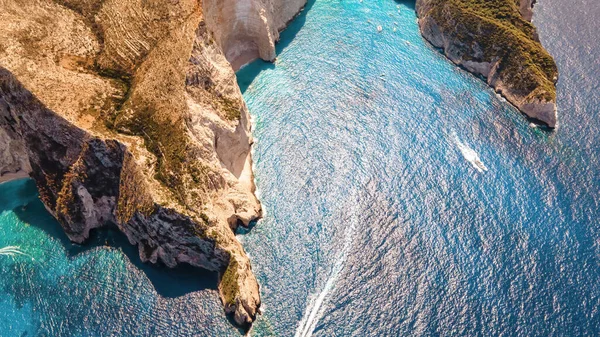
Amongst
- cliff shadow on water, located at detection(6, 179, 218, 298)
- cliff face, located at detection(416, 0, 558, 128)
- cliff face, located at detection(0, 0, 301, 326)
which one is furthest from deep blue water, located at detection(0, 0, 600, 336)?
cliff face, located at detection(0, 0, 301, 326)

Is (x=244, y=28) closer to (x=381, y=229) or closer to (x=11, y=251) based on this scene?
(x=381, y=229)

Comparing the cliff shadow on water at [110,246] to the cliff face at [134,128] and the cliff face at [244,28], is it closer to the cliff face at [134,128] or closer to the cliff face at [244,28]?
the cliff face at [134,128]

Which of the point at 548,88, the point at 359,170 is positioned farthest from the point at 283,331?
the point at 548,88

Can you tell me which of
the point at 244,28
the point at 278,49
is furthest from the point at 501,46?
the point at 244,28

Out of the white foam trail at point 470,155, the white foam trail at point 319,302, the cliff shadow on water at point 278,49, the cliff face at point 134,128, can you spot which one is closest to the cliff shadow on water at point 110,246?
the cliff face at point 134,128

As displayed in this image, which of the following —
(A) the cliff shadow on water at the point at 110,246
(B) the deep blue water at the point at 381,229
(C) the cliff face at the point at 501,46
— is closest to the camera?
(B) the deep blue water at the point at 381,229

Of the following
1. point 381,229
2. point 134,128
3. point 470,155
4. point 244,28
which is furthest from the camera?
point 244,28
